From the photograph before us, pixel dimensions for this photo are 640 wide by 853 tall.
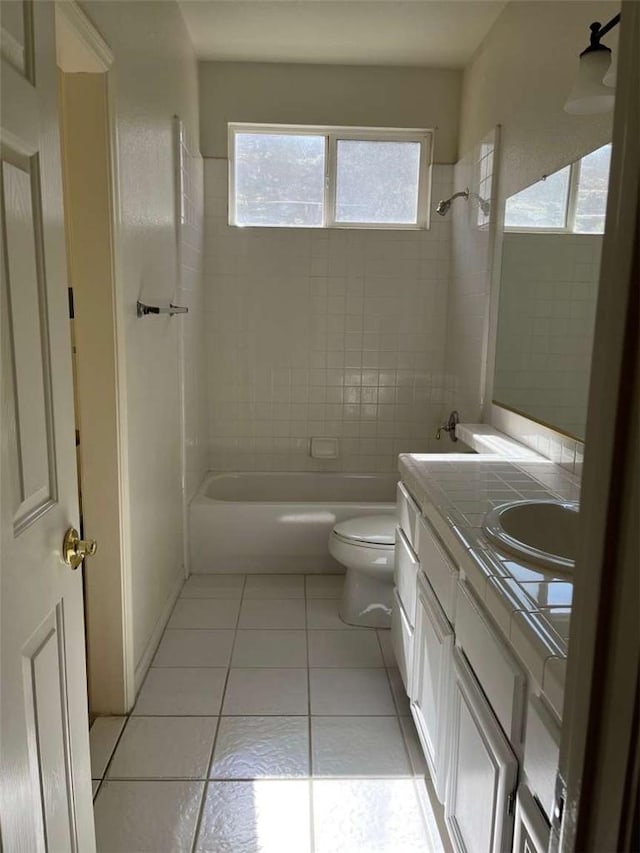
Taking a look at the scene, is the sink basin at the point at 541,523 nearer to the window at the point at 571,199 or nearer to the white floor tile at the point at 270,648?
the window at the point at 571,199

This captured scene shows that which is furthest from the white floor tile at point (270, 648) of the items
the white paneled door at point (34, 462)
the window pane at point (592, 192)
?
the window pane at point (592, 192)

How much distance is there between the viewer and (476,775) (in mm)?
1250

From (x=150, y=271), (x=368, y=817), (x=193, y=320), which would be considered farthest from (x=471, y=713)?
(x=193, y=320)

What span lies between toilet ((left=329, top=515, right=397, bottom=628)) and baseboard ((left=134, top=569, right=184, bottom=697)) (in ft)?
2.57

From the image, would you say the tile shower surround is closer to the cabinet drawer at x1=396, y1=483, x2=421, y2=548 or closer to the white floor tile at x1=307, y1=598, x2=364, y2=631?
the white floor tile at x1=307, y1=598, x2=364, y2=631

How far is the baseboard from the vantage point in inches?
91.3

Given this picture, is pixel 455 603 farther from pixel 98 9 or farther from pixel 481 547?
pixel 98 9

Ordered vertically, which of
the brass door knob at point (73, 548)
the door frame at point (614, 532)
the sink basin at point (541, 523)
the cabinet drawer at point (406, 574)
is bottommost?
the cabinet drawer at point (406, 574)

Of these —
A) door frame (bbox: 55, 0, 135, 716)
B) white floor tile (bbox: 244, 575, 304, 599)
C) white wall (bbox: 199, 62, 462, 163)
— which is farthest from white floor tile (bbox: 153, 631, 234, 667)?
white wall (bbox: 199, 62, 462, 163)

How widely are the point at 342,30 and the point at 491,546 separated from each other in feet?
9.01

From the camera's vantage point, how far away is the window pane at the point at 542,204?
7.05ft

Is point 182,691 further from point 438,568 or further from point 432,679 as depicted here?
point 438,568

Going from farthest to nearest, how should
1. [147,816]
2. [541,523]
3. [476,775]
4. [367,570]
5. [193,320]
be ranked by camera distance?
[193,320] < [367,570] < [147,816] < [541,523] < [476,775]

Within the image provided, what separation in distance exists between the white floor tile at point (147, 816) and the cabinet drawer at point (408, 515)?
977 millimetres
